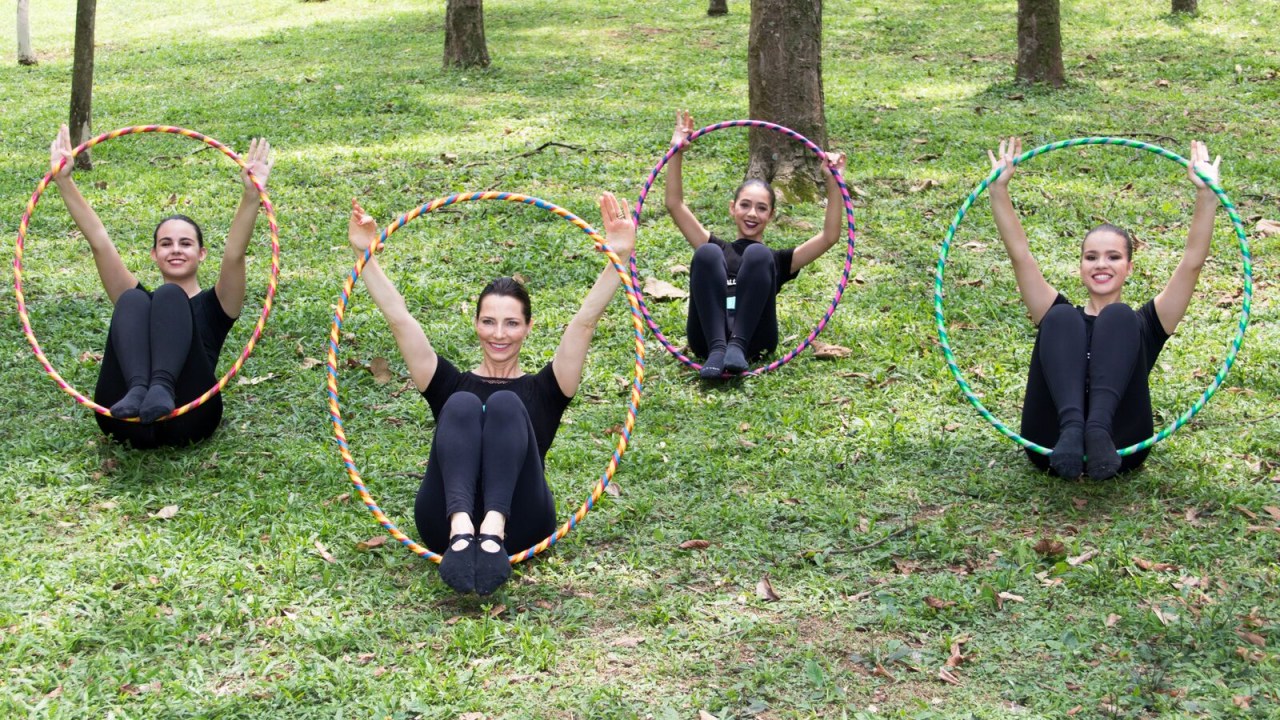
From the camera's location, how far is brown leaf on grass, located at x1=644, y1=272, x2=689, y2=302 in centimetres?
879

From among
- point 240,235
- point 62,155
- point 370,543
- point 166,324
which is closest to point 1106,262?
point 370,543

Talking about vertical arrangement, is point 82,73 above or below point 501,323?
above

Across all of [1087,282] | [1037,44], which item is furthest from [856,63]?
[1087,282]

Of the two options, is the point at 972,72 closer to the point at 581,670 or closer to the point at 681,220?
the point at 681,220

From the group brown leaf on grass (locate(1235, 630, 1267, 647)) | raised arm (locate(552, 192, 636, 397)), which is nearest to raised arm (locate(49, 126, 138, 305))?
raised arm (locate(552, 192, 636, 397))

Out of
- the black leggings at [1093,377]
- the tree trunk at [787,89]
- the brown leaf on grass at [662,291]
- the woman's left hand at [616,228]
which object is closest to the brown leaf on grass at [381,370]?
the brown leaf on grass at [662,291]

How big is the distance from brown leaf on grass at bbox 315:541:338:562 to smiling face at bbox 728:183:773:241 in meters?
3.51

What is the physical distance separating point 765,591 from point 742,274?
290 cm

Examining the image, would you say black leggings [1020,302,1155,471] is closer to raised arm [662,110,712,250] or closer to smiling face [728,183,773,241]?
smiling face [728,183,773,241]

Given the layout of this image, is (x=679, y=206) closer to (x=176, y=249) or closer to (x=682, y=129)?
(x=682, y=129)

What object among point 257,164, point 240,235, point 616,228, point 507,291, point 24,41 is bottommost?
point 507,291

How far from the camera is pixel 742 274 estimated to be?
7.60m

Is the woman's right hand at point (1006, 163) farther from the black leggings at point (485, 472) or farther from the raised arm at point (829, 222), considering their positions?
the black leggings at point (485, 472)

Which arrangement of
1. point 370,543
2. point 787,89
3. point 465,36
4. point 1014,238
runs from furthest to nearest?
1. point 465,36
2. point 787,89
3. point 1014,238
4. point 370,543
